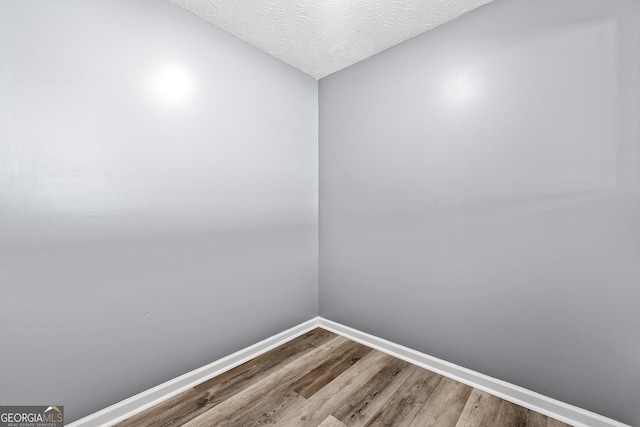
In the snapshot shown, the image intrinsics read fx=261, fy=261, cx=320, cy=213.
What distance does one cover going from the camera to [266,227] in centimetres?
222

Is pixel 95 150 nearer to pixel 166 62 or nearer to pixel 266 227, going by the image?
pixel 166 62

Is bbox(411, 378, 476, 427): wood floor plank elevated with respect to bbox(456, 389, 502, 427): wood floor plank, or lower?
lower

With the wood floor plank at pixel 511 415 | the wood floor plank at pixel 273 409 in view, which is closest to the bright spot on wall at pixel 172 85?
the wood floor plank at pixel 273 409

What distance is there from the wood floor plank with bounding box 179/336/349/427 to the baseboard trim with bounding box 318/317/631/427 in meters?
0.41

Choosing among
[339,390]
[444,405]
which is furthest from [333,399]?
[444,405]

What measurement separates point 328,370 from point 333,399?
0.29 m

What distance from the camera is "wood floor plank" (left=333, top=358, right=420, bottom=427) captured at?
1506 millimetres

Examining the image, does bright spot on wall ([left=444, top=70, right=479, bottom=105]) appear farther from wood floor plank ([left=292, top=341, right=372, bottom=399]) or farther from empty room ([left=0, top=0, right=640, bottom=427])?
wood floor plank ([left=292, top=341, right=372, bottom=399])

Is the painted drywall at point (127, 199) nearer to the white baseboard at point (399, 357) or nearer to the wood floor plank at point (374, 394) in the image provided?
the white baseboard at point (399, 357)

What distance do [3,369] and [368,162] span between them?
2.47 m

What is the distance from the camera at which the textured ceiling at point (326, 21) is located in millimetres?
1729

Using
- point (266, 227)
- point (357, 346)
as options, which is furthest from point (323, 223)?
point (357, 346)
